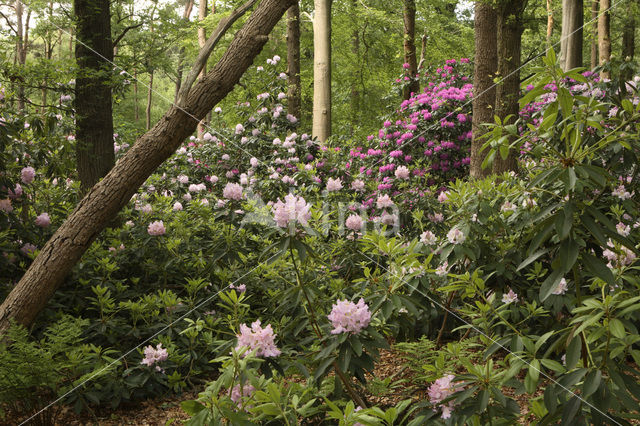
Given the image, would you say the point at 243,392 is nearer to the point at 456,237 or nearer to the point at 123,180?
the point at 456,237

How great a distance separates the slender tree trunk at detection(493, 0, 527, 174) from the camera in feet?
20.2

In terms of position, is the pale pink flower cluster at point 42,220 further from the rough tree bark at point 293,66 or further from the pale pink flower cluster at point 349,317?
the rough tree bark at point 293,66

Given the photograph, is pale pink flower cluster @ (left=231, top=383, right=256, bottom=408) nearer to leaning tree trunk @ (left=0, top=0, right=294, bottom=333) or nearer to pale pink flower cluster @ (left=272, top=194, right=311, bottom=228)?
pale pink flower cluster @ (left=272, top=194, right=311, bottom=228)

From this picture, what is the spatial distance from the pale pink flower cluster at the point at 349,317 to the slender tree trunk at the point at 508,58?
4756 mm

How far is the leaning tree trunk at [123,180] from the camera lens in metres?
3.11

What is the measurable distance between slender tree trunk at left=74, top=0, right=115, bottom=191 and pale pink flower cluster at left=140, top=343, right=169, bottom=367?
243cm

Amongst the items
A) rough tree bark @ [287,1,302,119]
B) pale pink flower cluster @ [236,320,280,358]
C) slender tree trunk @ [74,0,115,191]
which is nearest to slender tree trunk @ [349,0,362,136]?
rough tree bark @ [287,1,302,119]

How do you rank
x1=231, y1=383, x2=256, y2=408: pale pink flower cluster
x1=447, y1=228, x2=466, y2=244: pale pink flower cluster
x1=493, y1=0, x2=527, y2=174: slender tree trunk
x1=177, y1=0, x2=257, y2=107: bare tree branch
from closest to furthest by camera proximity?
1. x1=231, y1=383, x2=256, y2=408: pale pink flower cluster
2. x1=447, y1=228, x2=466, y2=244: pale pink flower cluster
3. x1=177, y1=0, x2=257, y2=107: bare tree branch
4. x1=493, y1=0, x2=527, y2=174: slender tree trunk

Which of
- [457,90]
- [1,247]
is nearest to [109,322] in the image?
[1,247]

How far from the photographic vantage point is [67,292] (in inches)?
145

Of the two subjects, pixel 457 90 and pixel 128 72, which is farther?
pixel 457 90

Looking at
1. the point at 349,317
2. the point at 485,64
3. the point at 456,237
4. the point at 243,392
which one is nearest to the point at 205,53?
the point at 456,237

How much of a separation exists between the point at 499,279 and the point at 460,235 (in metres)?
0.43

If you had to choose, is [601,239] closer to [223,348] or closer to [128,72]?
[223,348]
